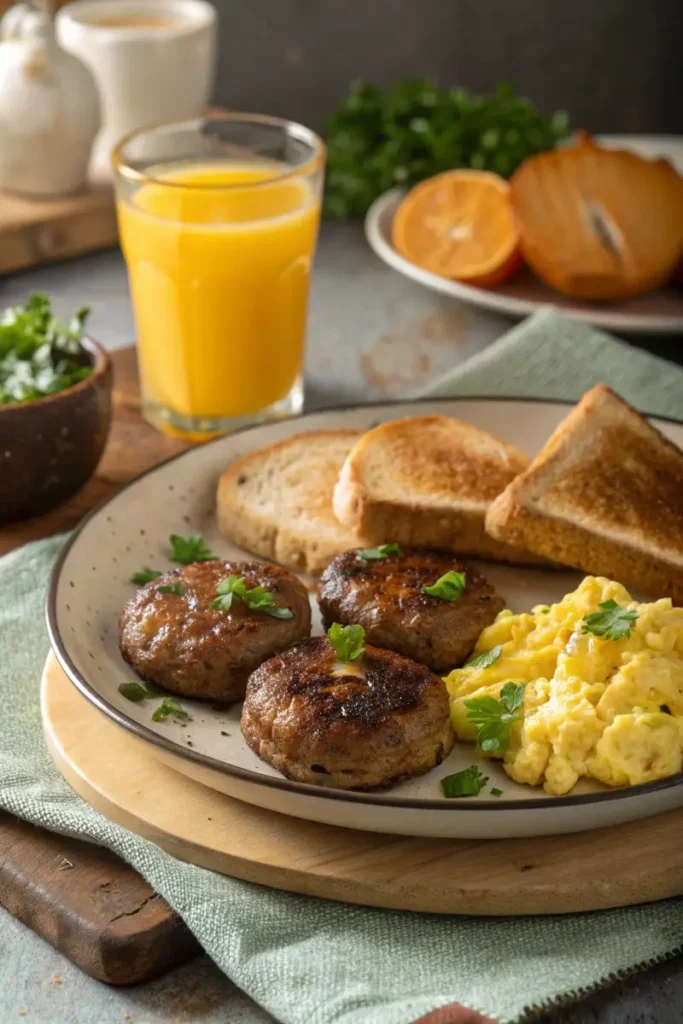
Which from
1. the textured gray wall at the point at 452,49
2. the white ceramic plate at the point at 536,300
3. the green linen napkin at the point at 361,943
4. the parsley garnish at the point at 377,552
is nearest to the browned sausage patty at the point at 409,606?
the parsley garnish at the point at 377,552

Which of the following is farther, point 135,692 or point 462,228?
point 462,228

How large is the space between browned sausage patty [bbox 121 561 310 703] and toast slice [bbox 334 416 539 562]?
430 mm

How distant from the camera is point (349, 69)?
6754 mm

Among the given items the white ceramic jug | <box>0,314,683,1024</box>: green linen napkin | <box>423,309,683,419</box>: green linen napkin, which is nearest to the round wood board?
<box>0,314,683,1024</box>: green linen napkin

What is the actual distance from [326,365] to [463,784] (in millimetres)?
2566

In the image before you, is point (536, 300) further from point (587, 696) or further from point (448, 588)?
point (587, 696)

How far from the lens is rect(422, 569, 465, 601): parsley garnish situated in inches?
106

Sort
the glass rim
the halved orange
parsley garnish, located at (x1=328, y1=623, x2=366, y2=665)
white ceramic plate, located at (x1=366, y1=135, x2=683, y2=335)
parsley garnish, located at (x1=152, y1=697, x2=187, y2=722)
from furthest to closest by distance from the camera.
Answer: the halved orange → white ceramic plate, located at (x1=366, y1=135, x2=683, y2=335) → the glass rim → parsley garnish, located at (x1=152, y1=697, x2=187, y2=722) → parsley garnish, located at (x1=328, y1=623, x2=366, y2=665)

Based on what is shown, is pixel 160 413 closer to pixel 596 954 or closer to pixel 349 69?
pixel 596 954

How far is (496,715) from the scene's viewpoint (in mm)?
2344

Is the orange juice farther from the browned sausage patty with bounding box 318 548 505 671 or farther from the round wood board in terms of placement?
the round wood board

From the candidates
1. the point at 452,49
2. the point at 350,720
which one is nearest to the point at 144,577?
the point at 350,720

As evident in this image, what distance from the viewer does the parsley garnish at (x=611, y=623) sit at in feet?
7.80

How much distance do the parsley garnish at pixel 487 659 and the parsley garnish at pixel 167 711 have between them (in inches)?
21.6
